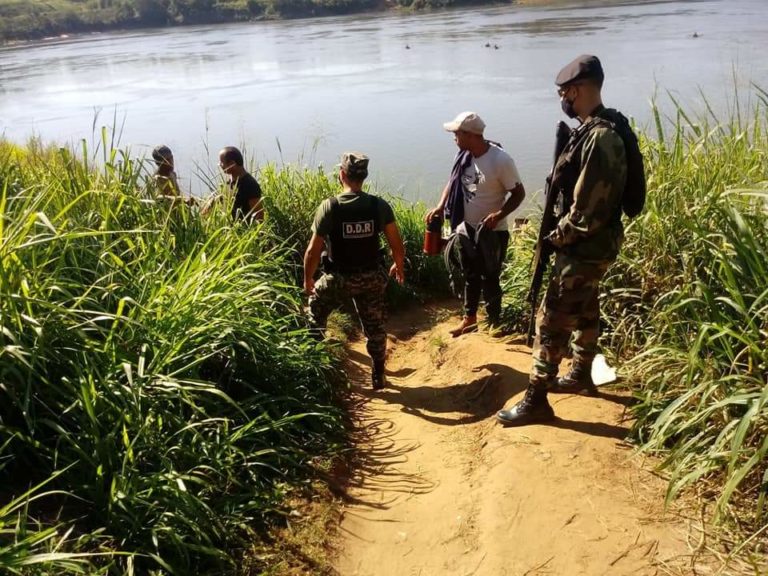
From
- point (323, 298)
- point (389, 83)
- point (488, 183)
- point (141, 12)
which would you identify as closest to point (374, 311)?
point (323, 298)

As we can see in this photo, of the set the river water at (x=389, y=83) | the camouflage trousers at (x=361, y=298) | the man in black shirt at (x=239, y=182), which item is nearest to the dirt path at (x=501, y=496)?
the camouflage trousers at (x=361, y=298)

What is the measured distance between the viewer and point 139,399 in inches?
104

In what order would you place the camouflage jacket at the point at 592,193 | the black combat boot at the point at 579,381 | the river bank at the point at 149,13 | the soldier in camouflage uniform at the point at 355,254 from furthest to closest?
the river bank at the point at 149,13, the soldier in camouflage uniform at the point at 355,254, the black combat boot at the point at 579,381, the camouflage jacket at the point at 592,193

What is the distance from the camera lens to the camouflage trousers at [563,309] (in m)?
3.28

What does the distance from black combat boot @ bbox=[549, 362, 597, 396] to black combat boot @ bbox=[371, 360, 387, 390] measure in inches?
49.9

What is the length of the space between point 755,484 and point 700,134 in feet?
8.55

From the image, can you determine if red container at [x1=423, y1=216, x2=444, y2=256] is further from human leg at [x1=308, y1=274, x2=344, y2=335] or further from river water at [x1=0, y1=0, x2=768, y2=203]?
river water at [x1=0, y1=0, x2=768, y2=203]

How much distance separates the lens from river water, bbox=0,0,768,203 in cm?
1205

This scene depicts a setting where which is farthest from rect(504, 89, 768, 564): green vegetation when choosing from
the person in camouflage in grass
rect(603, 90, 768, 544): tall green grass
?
the person in camouflage in grass

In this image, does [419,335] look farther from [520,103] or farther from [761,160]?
[520,103]

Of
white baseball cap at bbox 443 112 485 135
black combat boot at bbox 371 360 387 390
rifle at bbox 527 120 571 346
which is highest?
white baseball cap at bbox 443 112 485 135

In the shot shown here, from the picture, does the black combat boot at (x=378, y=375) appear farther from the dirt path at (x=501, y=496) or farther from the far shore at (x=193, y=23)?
the far shore at (x=193, y=23)

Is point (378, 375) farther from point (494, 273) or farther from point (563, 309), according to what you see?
point (563, 309)

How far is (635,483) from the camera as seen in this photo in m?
2.83
